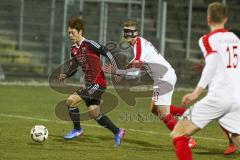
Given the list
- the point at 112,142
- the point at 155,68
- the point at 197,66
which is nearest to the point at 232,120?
the point at 155,68

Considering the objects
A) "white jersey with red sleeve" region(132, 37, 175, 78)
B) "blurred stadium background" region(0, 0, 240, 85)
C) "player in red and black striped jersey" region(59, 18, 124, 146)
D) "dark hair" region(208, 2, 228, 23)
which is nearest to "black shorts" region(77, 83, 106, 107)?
"player in red and black striped jersey" region(59, 18, 124, 146)

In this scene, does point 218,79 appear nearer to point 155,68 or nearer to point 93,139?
point 155,68

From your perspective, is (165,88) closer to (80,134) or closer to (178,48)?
(80,134)

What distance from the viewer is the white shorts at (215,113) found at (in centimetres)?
845

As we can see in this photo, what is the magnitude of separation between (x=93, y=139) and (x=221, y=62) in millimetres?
4894

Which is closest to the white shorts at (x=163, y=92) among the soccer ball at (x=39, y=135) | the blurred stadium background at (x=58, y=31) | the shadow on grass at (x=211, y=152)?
the shadow on grass at (x=211, y=152)

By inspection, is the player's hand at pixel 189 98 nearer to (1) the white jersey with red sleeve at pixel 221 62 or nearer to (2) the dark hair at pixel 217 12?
(1) the white jersey with red sleeve at pixel 221 62

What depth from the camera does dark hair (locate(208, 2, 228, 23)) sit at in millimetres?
8312

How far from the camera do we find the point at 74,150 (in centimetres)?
1140

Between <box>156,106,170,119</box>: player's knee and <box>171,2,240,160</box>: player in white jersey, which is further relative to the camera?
<box>156,106,170,119</box>: player's knee

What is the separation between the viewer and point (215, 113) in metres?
8.50

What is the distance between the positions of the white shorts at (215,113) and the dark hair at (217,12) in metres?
0.91

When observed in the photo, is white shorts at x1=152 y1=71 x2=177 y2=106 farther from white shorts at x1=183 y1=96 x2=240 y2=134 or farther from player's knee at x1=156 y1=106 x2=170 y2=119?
white shorts at x1=183 y1=96 x2=240 y2=134

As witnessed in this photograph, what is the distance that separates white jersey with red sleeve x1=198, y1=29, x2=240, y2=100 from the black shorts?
4.00m
